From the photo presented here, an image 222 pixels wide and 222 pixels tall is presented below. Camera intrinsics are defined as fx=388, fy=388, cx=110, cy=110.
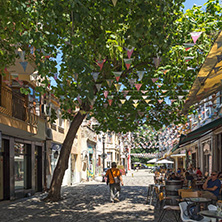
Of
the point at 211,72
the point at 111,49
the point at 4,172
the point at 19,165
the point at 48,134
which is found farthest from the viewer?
the point at 48,134

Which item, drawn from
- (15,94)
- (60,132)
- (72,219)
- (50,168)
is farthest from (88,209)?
(60,132)

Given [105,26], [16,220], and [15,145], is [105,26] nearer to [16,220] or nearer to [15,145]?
[16,220]

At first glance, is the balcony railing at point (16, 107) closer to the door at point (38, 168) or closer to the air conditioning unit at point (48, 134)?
the door at point (38, 168)

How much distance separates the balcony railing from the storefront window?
1.63 meters

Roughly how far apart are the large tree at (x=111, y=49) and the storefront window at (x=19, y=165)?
12.3 feet

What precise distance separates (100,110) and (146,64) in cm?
391

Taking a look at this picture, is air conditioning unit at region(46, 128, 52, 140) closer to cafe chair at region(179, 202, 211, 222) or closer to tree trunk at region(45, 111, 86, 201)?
tree trunk at region(45, 111, 86, 201)

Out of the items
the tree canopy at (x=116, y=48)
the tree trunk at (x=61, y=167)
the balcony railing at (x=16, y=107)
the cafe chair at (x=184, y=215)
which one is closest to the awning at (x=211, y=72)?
the tree canopy at (x=116, y=48)

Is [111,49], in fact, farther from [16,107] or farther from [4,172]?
[4,172]

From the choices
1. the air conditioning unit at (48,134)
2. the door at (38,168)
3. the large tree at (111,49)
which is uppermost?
the large tree at (111,49)

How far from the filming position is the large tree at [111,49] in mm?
9406

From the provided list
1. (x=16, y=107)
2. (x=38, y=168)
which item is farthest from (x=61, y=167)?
(x=38, y=168)

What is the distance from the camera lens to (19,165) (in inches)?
854

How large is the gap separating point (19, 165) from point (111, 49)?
13.0 meters
